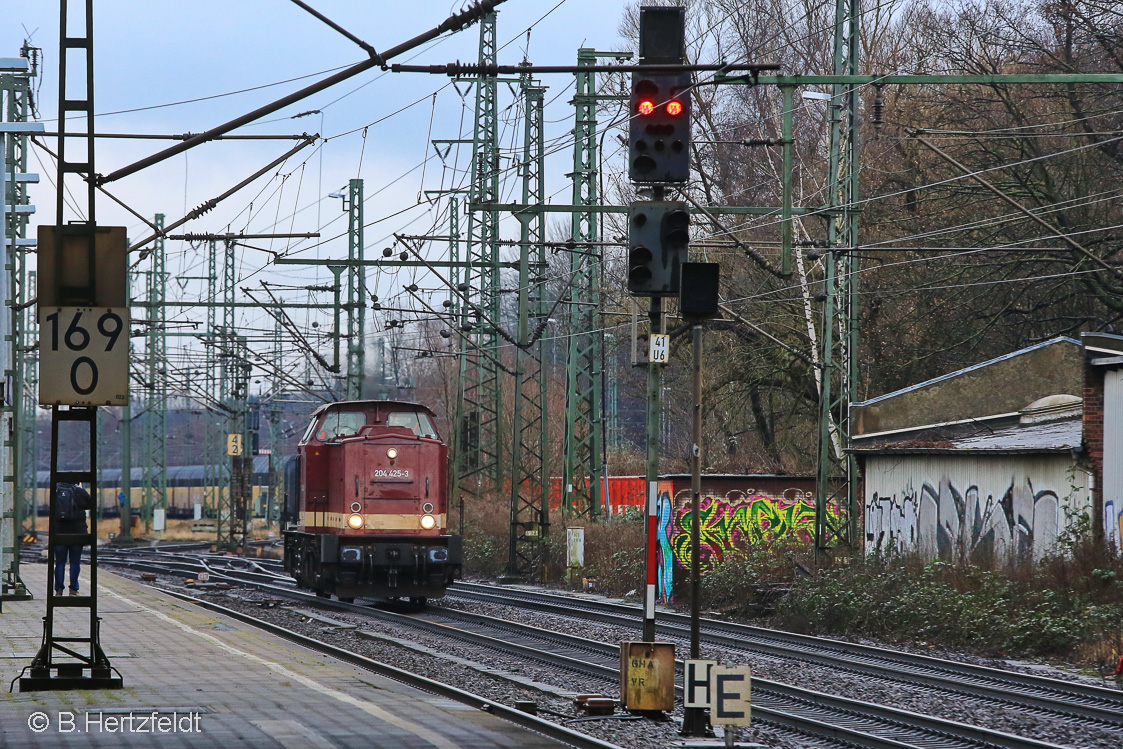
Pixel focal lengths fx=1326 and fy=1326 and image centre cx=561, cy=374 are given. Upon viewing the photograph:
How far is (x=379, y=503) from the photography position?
76.7 feet

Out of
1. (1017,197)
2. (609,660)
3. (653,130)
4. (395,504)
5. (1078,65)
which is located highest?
(1078,65)

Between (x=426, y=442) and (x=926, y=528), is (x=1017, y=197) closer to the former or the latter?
(x=926, y=528)

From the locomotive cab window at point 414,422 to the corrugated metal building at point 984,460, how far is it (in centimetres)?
782

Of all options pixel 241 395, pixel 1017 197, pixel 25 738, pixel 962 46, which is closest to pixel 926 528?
pixel 1017 197

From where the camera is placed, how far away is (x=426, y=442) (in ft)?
78.2

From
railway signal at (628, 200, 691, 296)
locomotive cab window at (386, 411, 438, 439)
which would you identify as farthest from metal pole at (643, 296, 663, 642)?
locomotive cab window at (386, 411, 438, 439)

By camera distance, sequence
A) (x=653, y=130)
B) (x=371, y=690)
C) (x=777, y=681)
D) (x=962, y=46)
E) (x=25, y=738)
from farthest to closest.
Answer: (x=962, y=46) < (x=777, y=681) < (x=371, y=690) < (x=653, y=130) < (x=25, y=738)

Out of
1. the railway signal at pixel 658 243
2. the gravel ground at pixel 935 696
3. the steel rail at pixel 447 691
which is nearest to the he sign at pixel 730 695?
the steel rail at pixel 447 691

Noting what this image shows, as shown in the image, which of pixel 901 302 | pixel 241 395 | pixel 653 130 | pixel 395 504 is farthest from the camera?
pixel 241 395

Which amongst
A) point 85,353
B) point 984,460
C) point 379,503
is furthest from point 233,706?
point 984,460

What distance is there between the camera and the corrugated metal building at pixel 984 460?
21234 mm

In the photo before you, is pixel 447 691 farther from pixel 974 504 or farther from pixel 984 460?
pixel 974 504

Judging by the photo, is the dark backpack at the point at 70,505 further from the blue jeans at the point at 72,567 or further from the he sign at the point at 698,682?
the he sign at the point at 698,682

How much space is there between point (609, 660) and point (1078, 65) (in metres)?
18.6
